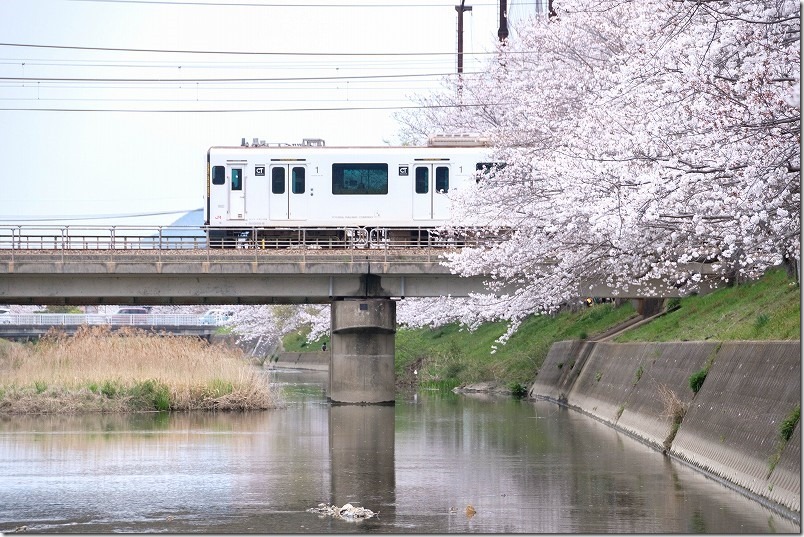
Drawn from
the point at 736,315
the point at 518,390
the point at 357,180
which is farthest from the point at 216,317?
the point at 736,315

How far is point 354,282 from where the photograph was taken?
37.2m

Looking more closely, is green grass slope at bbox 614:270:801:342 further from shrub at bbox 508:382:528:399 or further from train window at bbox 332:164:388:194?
train window at bbox 332:164:388:194

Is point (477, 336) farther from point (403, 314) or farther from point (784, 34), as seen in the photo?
point (784, 34)

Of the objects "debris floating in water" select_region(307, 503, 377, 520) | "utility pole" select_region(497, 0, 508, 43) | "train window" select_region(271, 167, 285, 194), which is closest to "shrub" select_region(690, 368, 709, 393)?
"debris floating in water" select_region(307, 503, 377, 520)

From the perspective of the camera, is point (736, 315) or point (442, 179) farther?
point (442, 179)

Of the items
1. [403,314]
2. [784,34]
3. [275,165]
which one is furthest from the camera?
[403,314]

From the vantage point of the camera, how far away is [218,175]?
39562mm

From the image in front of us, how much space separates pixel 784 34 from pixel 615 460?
9384 millimetres

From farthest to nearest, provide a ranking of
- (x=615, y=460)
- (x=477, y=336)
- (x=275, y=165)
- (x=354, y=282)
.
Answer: (x=477, y=336), (x=275, y=165), (x=354, y=282), (x=615, y=460)

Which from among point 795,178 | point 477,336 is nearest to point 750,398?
point 795,178

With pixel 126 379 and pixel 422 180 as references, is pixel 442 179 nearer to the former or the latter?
pixel 422 180

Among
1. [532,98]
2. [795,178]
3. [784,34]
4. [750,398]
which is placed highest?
[532,98]

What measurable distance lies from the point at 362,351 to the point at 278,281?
3.27m

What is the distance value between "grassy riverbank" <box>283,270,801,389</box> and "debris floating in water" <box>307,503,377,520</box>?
656cm
